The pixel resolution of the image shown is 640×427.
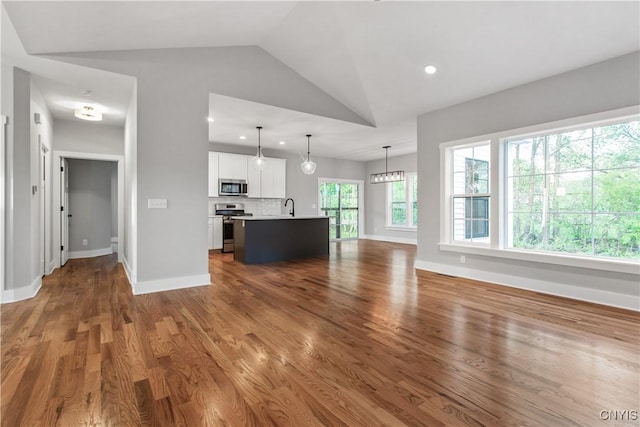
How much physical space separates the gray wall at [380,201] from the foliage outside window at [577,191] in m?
4.71

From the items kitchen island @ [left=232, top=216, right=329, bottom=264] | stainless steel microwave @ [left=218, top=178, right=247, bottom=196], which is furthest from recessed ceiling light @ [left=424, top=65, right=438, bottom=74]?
stainless steel microwave @ [left=218, top=178, right=247, bottom=196]

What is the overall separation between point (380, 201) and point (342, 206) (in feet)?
4.03

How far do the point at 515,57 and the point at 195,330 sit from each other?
444cm

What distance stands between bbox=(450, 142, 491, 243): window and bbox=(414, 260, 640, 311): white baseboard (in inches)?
19.7

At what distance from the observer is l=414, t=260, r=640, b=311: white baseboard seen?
316 centimetres

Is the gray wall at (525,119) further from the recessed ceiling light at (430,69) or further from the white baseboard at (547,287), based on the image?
the recessed ceiling light at (430,69)

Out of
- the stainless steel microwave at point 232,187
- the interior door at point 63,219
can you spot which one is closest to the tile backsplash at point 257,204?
the stainless steel microwave at point 232,187

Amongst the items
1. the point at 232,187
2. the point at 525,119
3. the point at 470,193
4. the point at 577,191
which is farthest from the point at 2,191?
the point at 577,191

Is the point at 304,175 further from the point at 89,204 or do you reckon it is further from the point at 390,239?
the point at 89,204

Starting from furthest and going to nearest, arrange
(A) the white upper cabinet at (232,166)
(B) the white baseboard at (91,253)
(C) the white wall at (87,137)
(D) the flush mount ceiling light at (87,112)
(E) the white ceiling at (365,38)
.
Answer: (A) the white upper cabinet at (232,166) < (B) the white baseboard at (91,253) < (C) the white wall at (87,137) < (D) the flush mount ceiling light at (87,112) < (E) the white ceiling at (365,38)

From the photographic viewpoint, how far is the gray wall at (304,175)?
333 inches

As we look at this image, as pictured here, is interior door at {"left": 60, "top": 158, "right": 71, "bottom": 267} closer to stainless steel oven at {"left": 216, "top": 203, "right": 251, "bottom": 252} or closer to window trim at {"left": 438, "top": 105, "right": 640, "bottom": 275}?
stainless steel oven at {"left": 216, "top": 203, "right": 251, "bottom": 252}

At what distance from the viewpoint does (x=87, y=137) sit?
5.61 metres

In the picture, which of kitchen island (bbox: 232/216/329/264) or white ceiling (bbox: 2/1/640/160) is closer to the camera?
white ceiling (bbox: 2/1/640/160)
